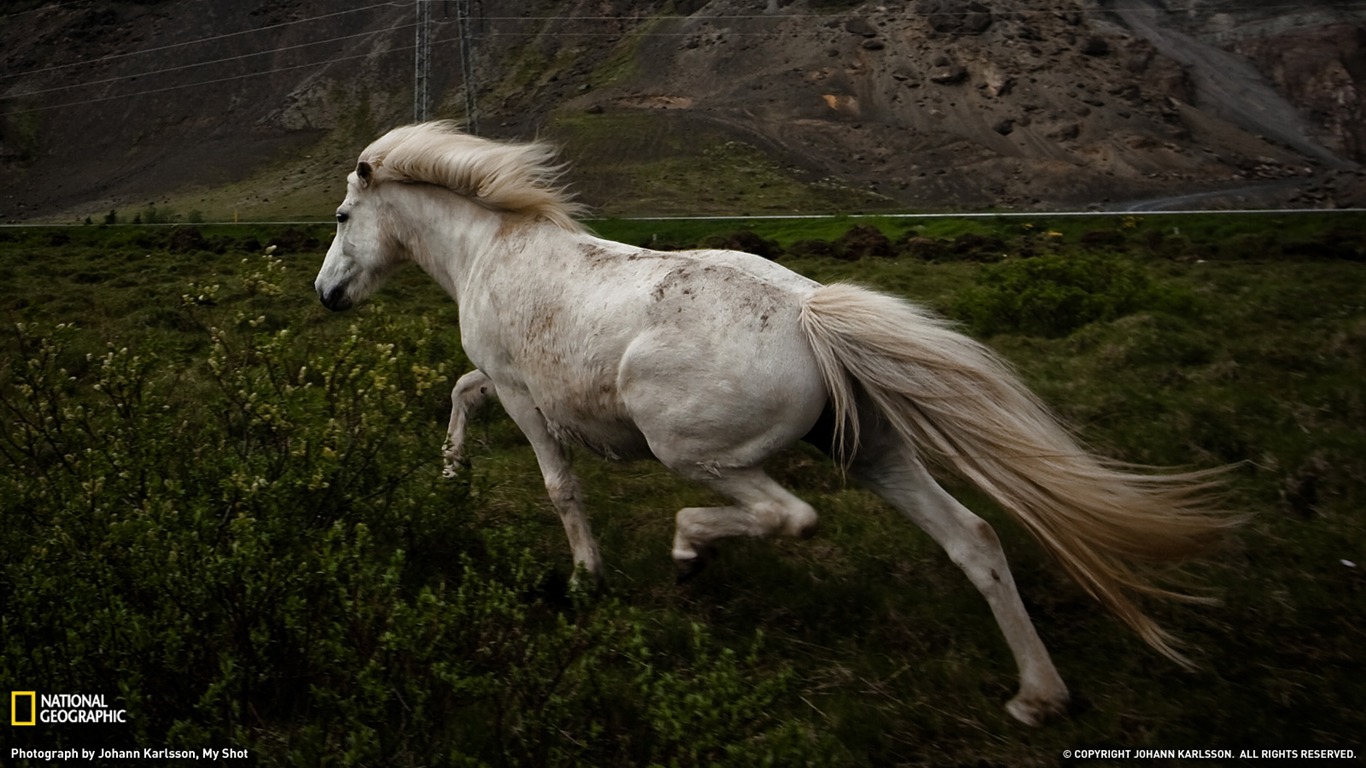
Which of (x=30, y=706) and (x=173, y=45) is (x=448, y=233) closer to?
(x=30, y=706)

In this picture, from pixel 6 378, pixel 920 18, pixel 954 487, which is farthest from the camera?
pixel 920 18

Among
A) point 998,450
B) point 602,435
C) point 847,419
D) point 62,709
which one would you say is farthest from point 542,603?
point 998,450

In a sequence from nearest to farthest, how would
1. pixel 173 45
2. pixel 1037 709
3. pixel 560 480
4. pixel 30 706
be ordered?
pixel 30 706 < pixel 1037 709 < pixel 560 480 < pixel 173 45

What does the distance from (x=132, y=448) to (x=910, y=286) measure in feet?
37.9

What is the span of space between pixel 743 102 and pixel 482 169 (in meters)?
45.5

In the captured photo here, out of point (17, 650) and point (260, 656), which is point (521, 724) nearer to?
point (260, 656)

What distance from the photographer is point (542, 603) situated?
419 centimetres

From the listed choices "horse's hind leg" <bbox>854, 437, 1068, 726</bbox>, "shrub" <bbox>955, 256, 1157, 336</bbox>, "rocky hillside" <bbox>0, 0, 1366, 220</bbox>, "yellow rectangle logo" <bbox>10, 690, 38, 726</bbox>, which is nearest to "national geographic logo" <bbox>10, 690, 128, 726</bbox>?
"yellow rectangle logo" <bbox>10, 690, 38, 726</bbox>

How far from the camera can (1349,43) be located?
147ft

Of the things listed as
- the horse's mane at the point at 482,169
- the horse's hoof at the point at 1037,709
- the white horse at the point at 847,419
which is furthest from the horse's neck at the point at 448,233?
the horse's hoof at the point at 1037,709

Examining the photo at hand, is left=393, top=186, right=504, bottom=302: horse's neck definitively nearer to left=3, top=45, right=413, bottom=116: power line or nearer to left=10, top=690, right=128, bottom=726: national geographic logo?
left=10, top=690, right=128, bottom=726: national geographic logo

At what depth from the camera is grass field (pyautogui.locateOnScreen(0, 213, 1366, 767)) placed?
3174 millimetres

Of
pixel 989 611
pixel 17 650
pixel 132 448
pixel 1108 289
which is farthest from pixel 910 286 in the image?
pixel 17 650

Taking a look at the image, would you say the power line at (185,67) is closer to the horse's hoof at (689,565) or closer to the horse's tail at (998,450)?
the horse's hoof at (689,565)
